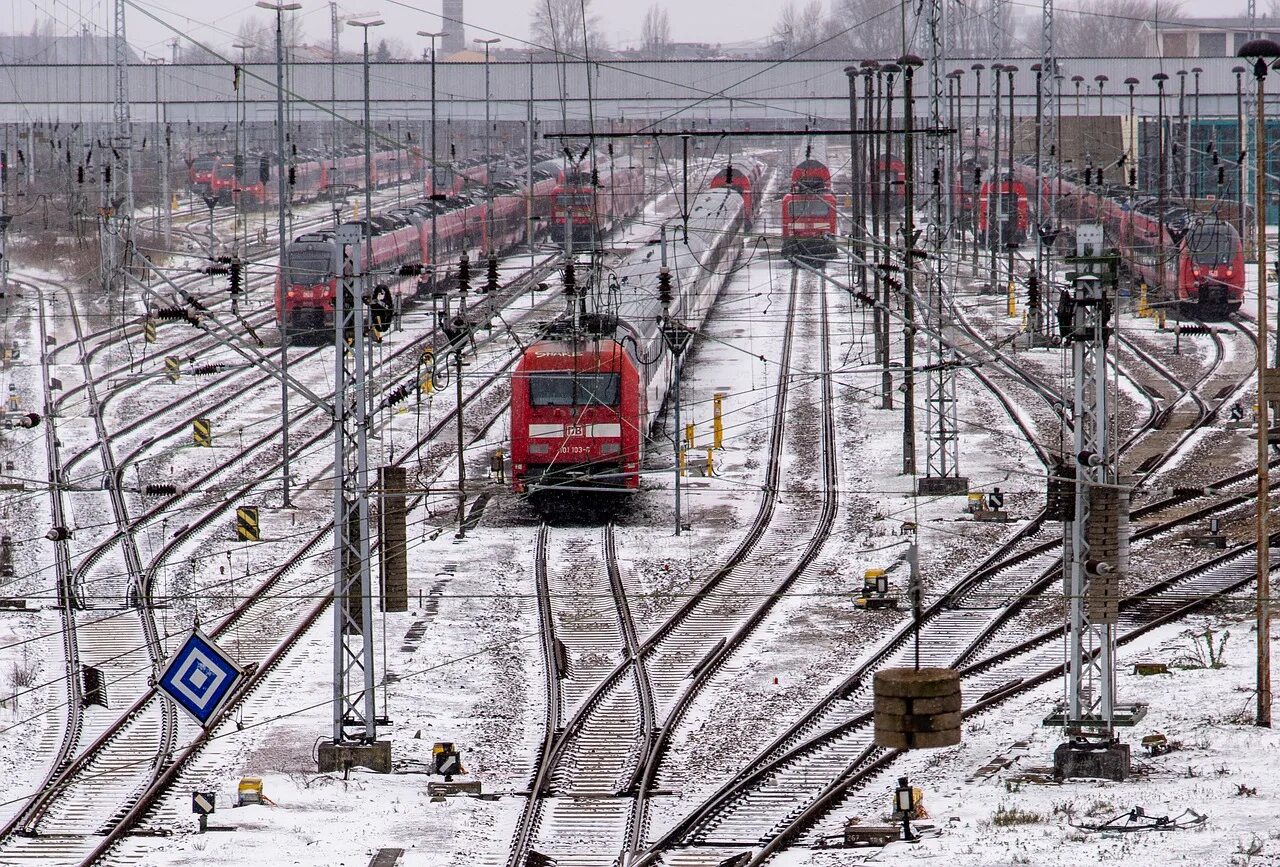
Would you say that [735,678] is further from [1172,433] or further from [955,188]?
[955,188]

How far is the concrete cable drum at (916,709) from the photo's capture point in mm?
16062

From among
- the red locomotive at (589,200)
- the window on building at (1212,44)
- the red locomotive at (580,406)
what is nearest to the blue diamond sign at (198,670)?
the red locomotive at (580,406)

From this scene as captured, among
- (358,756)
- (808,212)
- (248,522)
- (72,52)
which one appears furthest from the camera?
(72,52)

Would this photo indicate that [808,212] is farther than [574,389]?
Yes

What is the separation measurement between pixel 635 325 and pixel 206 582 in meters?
9.31

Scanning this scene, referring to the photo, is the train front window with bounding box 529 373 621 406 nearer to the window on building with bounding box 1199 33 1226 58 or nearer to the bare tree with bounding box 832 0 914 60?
the window on building with bounding box 1199 33 1226 58

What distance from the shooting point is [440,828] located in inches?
658

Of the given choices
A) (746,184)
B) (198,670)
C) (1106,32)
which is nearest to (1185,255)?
(746,184)

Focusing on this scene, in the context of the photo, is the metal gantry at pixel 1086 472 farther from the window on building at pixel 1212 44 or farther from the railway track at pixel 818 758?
the window on building at pixel 1212 44

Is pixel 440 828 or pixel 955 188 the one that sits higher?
pixel 955 188

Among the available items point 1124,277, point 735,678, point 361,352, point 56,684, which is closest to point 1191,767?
point 735,678

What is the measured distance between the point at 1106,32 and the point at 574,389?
139 m

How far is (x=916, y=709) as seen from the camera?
52.8 ft

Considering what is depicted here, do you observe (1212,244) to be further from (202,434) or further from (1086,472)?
(1086,472)
